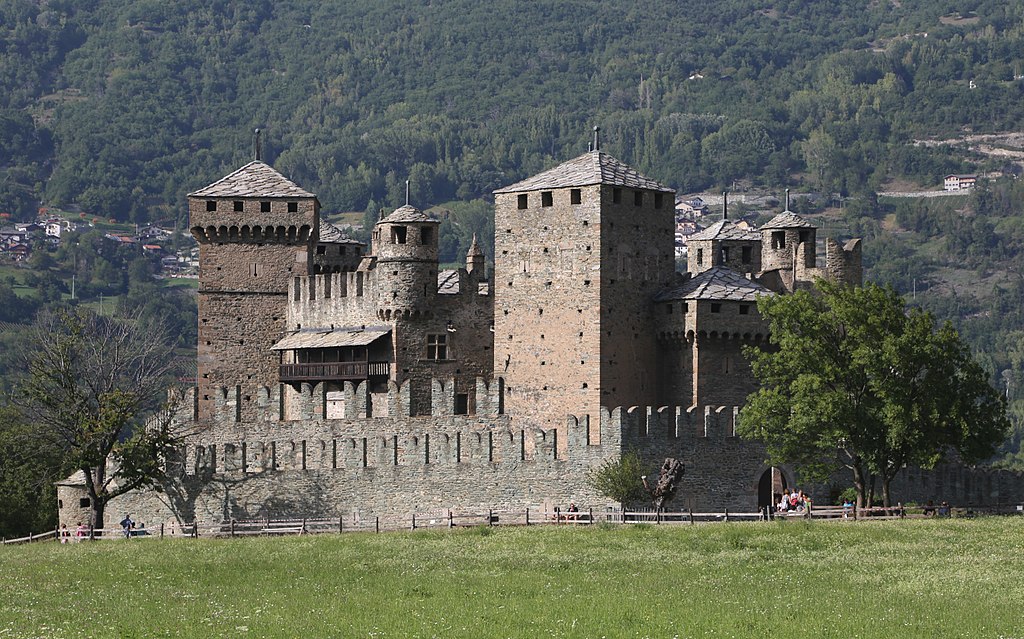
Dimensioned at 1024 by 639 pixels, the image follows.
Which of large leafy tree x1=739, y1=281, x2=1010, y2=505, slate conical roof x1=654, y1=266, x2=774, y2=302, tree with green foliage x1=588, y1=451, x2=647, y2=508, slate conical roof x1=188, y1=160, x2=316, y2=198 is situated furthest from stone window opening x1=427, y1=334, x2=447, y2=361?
large leafy tree x1=739, y1=281, x2=1010, y2=505

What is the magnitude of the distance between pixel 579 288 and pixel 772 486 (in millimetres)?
8937

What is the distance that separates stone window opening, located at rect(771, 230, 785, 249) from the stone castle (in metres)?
0.05

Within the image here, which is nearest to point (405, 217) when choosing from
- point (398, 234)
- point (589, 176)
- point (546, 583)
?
point (398, 234)

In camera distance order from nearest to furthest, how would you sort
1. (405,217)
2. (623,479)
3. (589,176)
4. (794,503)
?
(623,479)
(794,503)
(589,176)
(405,217)

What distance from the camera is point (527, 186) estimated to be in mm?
74938

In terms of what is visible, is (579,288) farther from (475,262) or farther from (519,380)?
(475,262)

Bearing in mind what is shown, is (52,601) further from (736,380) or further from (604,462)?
(736,380)

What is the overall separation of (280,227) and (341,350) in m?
7.97

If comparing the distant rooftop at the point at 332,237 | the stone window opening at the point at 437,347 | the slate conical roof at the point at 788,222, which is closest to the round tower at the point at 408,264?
the stone window opening at the point at 437,347

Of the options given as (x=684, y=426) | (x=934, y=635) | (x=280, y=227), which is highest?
(x=280, y=227)

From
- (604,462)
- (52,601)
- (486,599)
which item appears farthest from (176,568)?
(604,462)

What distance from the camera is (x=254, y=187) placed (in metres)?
88.3

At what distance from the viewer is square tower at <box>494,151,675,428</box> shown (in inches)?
2872

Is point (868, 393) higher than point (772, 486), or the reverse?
point (868, 393)
